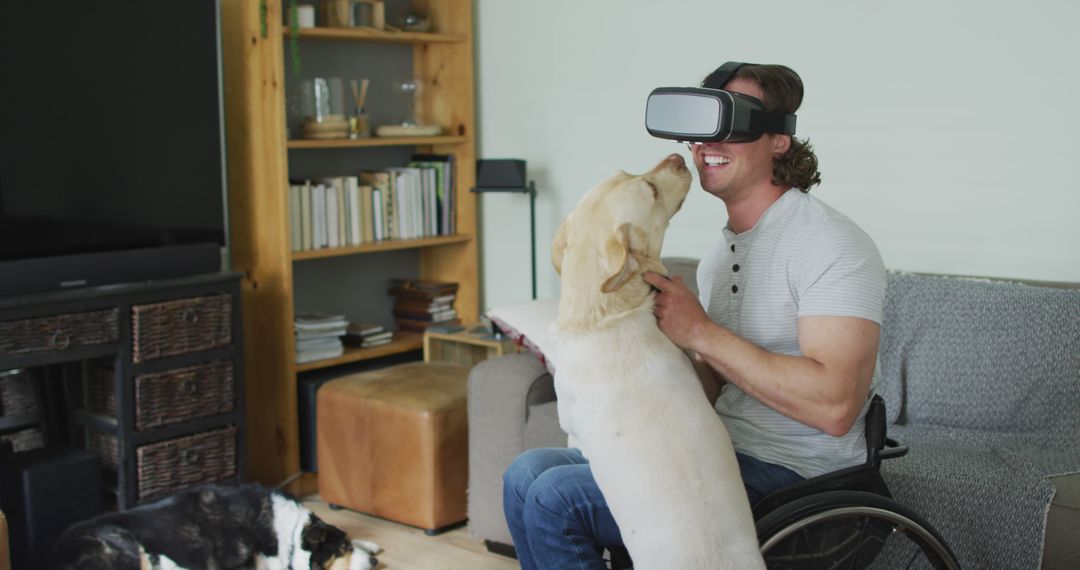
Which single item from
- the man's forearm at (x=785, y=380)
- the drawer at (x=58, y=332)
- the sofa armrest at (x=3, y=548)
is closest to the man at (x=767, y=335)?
the man's forearm at (x=785, y=380)

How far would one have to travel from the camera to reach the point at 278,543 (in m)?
3.12

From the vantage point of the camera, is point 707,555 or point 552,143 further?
point 552,143

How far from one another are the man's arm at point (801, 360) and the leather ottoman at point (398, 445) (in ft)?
5.29

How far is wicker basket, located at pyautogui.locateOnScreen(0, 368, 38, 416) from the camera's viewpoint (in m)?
3.34

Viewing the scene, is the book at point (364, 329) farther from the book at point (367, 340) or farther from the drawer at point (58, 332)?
the drawer at point (58, 332)

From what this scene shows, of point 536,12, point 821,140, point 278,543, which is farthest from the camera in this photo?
point 536,12

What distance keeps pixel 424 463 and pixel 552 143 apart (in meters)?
1.45

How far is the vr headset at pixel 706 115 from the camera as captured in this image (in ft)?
6.26

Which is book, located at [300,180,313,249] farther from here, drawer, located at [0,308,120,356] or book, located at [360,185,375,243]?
drawer, located at [0,308,120,356]

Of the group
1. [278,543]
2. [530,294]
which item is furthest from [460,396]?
[530,294]

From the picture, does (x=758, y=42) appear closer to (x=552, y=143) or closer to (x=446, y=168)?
(x=552, y=143)

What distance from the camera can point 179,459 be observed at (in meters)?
3.39

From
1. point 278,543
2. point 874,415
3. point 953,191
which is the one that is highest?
point 953,191

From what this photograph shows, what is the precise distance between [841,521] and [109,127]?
8.24ft
